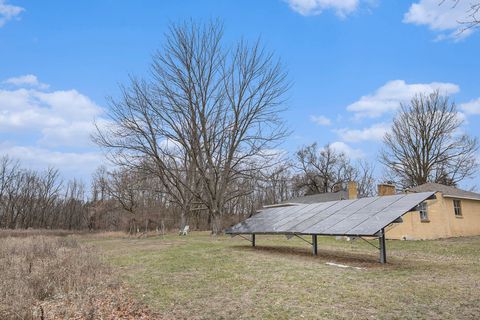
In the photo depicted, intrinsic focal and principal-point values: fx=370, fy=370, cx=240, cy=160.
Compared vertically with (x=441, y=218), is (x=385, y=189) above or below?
above

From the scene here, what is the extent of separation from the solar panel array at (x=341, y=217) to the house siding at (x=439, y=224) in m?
9.18

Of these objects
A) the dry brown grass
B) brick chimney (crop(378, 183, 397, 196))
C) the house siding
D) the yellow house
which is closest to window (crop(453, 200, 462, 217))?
the yellow house

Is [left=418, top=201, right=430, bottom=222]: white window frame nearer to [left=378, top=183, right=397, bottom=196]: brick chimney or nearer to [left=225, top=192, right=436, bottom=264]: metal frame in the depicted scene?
[left=378, top=183, right=397, bottom=196]: brick chimney

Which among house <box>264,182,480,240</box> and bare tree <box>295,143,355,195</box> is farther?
bare tree <box>295,143,355,195</box>

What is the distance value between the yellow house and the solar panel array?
8.67 meters

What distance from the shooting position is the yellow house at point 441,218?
22688mm

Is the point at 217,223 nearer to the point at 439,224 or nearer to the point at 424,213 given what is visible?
the point at 424,213

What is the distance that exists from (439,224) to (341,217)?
14.7 metres

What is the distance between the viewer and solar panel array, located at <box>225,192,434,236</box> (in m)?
10.4

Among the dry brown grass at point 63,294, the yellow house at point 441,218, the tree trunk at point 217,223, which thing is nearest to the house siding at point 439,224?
the yellow house at point 441,218

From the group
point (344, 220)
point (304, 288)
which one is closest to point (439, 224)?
point (344, 220)

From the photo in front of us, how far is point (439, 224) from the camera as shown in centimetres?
2347

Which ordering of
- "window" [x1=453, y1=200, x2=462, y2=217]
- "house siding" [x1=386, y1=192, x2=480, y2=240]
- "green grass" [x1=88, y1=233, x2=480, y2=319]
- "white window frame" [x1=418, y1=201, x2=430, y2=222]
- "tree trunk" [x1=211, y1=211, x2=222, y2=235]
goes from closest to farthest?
"green grass" [x1=88, y1=233, x2=480, y2=319] < "house siding" [x1=386, y1=192, x2=480, y2=240] < "white window frame" [x1=418, y1=201, x2=430, y2=222] < "window" [x1=453, y1=200, x2=462, y2=217] < "tree trunk" [x1=211, y1=211, x2=222, y2=235]

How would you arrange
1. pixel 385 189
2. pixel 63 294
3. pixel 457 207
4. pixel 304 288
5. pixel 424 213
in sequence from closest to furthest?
1. pixel 63 294
2. pixel 304 288
3. pixel 424 213
4. pixel 385 189
5. pixel 457 207
